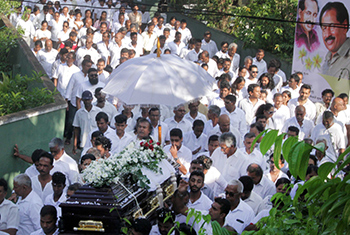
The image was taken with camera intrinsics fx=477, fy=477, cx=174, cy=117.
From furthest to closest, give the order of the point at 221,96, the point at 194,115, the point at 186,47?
the point at 186,47 < the point at 221,96 < the point at 194,115

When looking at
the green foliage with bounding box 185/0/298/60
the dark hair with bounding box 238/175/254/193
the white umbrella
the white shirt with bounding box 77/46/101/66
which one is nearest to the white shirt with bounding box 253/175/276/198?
the dark hair with bounding box 238/175/254/193

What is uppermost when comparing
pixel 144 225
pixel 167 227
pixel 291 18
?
pixel 291 18

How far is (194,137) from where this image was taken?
29.8 feet

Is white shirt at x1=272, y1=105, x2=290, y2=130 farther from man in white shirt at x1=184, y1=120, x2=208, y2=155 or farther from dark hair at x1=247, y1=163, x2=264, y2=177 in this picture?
dark hair at x1=247, y1=163, x2=264, y2=177

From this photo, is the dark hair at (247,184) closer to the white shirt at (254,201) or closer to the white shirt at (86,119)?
the white shirt at (254,201)

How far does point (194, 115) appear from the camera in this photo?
9719 mm

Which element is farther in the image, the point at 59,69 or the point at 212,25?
the point at 212,25

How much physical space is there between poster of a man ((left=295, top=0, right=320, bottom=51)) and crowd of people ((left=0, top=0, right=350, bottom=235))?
80 cm

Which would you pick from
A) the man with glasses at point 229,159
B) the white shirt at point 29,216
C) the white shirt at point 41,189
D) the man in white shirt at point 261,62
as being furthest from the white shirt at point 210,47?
the white shirt at point 29,216

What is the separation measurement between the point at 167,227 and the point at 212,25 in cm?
1413

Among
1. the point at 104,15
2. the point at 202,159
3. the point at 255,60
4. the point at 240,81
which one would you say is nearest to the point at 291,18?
the point at 255,60

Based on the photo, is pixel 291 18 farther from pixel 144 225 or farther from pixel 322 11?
pixel 144 225

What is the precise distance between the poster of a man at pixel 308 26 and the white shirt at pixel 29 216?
776cm

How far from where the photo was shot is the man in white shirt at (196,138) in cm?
895
